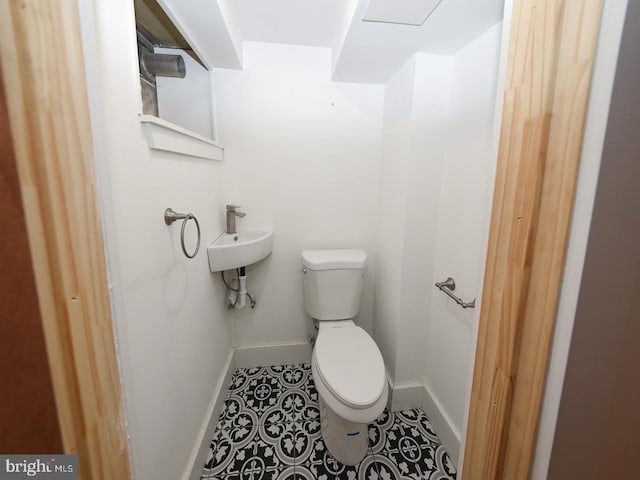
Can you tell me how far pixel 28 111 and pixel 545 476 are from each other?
864mm

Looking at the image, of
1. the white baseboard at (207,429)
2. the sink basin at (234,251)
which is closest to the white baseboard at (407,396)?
the white baseboard at (207,429)

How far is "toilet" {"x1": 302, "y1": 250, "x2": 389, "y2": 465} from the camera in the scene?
1.17 m

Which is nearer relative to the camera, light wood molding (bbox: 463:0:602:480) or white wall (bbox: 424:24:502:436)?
light wood molding (bbox: 463:0:602:480)

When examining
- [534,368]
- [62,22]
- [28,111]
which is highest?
[62,22]

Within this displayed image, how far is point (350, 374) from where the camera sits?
1267mm

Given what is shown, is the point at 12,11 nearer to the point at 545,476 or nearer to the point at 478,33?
the point at 545,476

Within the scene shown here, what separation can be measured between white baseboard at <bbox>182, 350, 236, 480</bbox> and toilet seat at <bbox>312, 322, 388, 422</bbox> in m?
0.56

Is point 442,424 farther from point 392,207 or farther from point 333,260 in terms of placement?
point 392,207

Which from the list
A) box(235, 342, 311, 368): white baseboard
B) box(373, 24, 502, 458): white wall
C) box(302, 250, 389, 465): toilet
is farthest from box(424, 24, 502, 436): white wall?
box(235, 342, 311, 368): white baseboard

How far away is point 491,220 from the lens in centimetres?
51

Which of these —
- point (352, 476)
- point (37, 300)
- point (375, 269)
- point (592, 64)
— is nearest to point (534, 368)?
point (592, 64)

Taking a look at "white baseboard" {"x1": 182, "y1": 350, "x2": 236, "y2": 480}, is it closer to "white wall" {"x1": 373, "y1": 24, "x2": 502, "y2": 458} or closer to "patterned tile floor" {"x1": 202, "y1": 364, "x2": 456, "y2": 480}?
"patterned tile floor" {"x1": 202, "y1": 364, "x2": 456, "y2": 480}

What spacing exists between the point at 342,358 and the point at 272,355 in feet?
2.42

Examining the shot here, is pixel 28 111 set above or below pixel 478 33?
below
